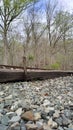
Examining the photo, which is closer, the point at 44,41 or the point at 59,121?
the point at 59,121

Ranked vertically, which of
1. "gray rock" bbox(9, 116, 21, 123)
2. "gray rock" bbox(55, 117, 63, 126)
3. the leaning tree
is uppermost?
the leaning tree

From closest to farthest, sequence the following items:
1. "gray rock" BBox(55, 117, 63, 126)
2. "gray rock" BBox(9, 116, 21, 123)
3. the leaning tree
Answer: "gray rock" BBox(9, 116, 21, 123), "gray rock" BBox(55, 117, 63, 126), the leaning tree

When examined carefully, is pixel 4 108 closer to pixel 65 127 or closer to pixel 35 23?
pixel 65 127

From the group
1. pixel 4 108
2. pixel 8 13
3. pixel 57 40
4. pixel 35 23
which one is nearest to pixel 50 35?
pixel 57 40

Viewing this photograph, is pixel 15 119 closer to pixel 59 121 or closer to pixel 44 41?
pixel 59 121

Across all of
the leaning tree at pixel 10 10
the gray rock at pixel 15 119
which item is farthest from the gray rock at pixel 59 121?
the leaning tree at pixel 10 10

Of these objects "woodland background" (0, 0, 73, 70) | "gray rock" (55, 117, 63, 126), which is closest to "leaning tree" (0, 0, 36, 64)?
"woodland background" (0, 0, 73, 70)

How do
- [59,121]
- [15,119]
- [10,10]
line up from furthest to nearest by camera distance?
1. [10,10]
2. [59,121]
3. [15,119]

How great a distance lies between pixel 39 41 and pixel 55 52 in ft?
10.9

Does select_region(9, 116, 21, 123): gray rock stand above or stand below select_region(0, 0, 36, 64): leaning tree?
below

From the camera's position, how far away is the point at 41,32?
3020 centimetres

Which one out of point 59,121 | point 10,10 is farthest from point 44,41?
point 59,121

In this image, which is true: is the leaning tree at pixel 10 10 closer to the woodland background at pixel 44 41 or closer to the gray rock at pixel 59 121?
the woodland background at pixel 44 41

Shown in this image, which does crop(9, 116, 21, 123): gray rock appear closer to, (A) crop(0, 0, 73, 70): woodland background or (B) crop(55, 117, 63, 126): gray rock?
(B) crop(55, 117, 63, 126): gray rock
